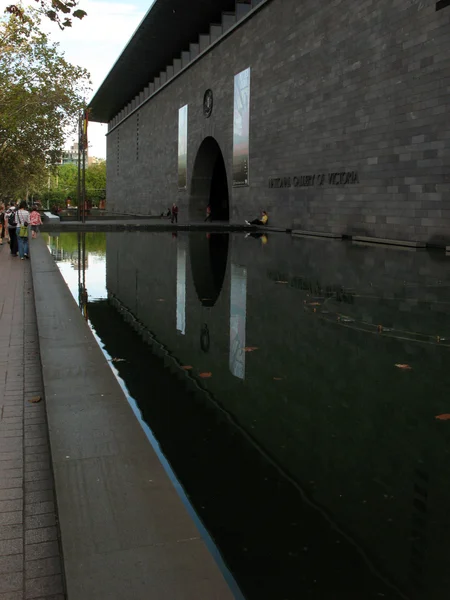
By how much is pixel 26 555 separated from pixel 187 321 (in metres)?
5.35

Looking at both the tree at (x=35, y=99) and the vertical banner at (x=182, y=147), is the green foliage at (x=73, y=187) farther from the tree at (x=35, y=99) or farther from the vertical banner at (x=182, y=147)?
the tree at (x=35, y=99)

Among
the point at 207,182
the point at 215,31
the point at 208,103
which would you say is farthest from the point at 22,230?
the point at 207,182

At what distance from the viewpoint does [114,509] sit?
2.63m

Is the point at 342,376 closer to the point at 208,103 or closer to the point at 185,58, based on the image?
the point at 208,103

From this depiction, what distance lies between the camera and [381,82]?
64.2 ft

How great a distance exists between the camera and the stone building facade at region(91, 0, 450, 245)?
690 inches

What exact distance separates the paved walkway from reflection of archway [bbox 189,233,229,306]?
12.4 ft

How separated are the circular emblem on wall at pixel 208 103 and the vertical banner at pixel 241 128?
4.48 meters

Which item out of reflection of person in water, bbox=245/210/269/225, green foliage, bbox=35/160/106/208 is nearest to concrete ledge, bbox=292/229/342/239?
reflection of person in water, bbox=245/210/269/225

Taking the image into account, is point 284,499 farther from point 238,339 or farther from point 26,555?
point 238,339

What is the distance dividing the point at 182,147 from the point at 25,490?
41.7 metres

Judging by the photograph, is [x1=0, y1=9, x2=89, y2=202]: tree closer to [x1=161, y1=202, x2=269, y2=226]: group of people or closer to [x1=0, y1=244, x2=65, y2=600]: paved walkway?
[x1=161, y1=202, x2=269, y2=226]: group of people

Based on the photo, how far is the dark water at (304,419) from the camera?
8.46 feet

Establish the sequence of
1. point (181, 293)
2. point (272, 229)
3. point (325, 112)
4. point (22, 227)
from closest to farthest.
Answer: point (181, 293) < point (22, 227) < point (325, 112) < point (272, 229)
